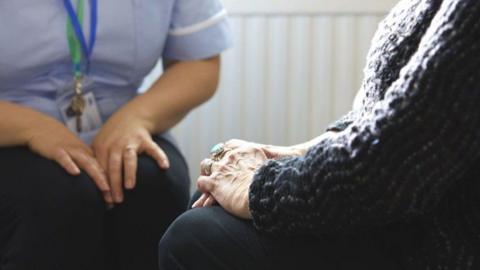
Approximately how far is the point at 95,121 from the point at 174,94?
0.50 ft

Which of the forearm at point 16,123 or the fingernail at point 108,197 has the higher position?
the forearm at point 16,123

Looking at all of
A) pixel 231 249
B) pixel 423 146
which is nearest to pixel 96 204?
pixel 231 249

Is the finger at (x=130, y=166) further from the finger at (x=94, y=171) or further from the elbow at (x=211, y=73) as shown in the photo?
the elbow at (x=211, y=73)

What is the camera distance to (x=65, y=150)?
115 cm

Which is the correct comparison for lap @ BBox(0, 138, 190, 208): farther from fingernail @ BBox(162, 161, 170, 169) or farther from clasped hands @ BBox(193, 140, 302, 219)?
clasped hands @ BBox(193, 140, 302, 219)

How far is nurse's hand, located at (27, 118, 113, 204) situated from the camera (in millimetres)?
1133

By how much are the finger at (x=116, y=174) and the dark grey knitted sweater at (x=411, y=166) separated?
0.38 m

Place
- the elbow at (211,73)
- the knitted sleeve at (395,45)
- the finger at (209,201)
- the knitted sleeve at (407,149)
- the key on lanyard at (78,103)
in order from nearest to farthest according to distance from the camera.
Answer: the knitted sleeve at (407,149)
the knitted sleeve at (395,45)
the finger at (209,201)
the key on lanyard at (78,103)
the elbow at (211,73)

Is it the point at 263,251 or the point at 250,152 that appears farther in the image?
the point at 250,152

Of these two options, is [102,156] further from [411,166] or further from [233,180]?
[411,166]

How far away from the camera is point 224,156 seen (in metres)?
1.02

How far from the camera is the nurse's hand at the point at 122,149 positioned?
116cm

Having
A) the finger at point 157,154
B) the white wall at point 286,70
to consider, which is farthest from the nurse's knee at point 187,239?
the white wall at point 286,70

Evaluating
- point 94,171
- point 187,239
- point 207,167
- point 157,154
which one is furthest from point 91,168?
point 187,239
